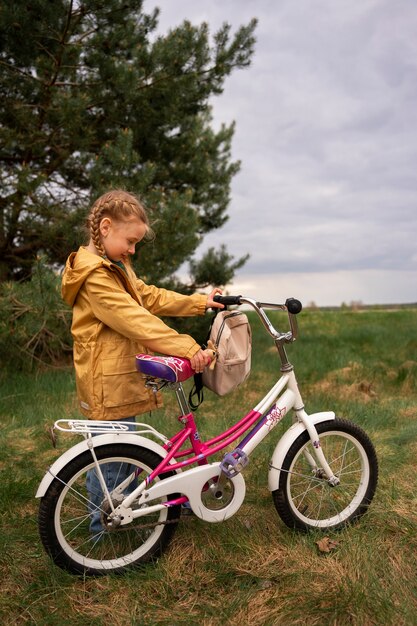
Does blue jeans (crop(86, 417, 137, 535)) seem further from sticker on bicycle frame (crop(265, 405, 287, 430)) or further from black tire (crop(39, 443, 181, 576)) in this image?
sticker on bicycle frame (crop(265, 405, 287, 430))

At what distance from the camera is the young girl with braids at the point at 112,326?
2312mm

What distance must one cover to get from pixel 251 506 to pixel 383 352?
5885 millimetres

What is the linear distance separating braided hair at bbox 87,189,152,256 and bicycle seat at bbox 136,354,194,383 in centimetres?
58

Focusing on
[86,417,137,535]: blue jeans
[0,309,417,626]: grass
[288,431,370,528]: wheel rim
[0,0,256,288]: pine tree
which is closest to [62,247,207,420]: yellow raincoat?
[86,417,137,535]: blue jeans

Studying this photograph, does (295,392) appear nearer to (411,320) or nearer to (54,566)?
(54,566)

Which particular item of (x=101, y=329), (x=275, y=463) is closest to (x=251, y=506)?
(x=275, y=463)

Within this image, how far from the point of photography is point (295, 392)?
8.63ft

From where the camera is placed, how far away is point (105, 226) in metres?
2.50

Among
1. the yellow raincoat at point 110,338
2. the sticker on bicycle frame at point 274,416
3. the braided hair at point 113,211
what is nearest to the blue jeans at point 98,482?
the yellow raincoat at point 110,338

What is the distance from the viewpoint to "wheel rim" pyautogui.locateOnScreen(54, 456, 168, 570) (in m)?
2.36

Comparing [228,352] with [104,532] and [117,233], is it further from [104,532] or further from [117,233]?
[104,532]

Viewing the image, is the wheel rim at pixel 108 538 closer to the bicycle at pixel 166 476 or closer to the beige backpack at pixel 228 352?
the bicycle at pixel 166 476

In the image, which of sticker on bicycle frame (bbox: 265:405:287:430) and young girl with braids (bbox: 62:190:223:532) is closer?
young girl with braids (bbox: 62:190:223:532)

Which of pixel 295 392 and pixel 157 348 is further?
pixel 295 392
